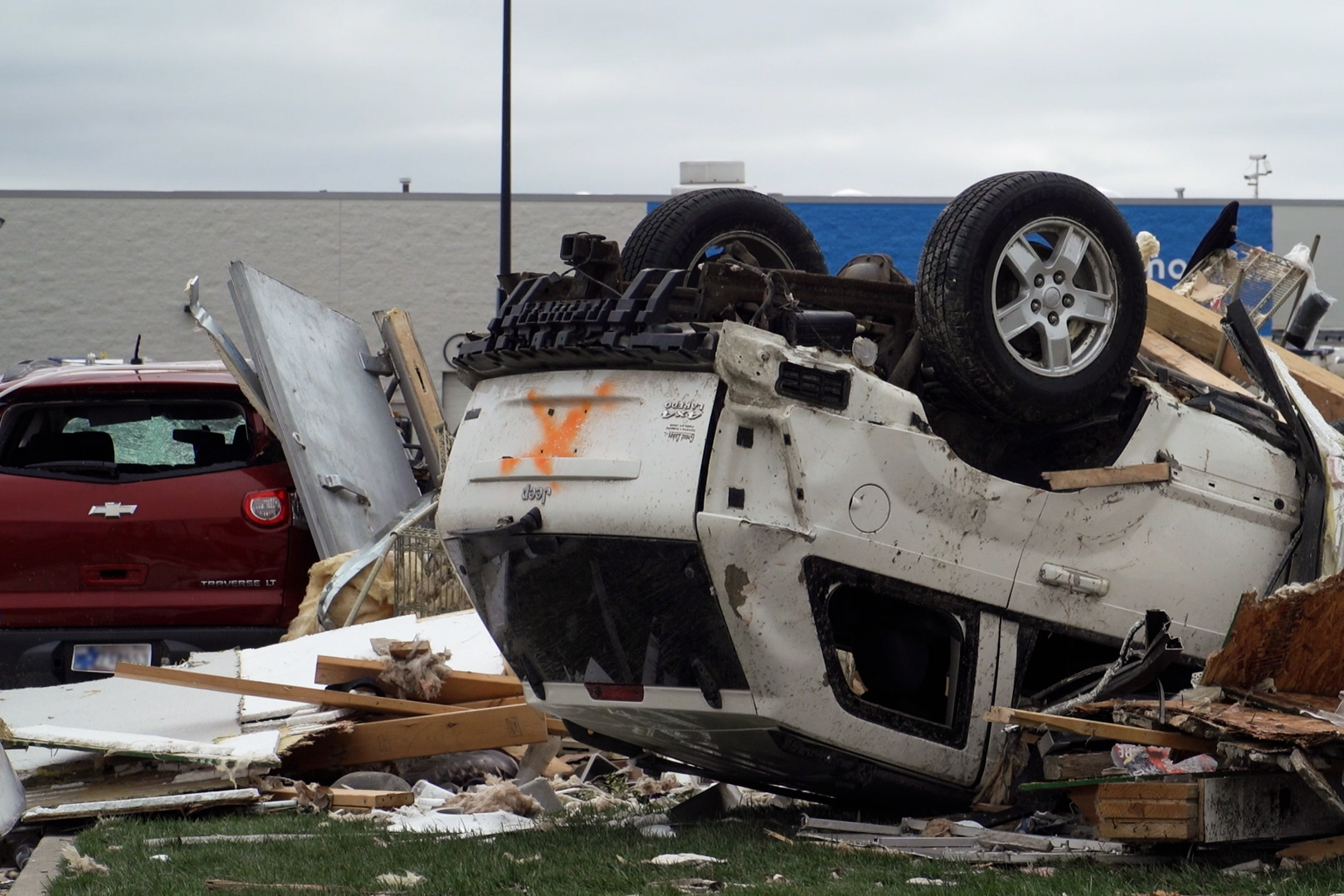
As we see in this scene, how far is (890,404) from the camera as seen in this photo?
16.6 feet

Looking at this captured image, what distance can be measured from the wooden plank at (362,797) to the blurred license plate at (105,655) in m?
2.19

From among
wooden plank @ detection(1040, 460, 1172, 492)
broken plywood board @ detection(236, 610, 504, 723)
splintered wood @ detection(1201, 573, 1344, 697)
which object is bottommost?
broken plywood board @ detection(236, 610, 504, 723)

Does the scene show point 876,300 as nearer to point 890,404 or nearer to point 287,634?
point 890,404

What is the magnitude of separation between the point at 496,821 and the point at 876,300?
8.34ft

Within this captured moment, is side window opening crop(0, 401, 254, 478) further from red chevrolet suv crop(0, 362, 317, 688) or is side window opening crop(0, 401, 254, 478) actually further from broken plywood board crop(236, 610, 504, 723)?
broken plywood board crop(236, 610, 504, 723)

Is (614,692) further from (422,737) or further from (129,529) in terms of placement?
(129,529)

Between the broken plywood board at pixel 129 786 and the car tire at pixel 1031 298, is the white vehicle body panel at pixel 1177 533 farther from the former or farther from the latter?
the broken plywood board at pixel 129 786

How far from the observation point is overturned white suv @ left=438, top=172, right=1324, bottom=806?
484 centimetres

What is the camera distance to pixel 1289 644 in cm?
493

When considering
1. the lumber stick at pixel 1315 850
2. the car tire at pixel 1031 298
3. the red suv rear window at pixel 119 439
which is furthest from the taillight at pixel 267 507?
the lumber stick at pixel 1315 850

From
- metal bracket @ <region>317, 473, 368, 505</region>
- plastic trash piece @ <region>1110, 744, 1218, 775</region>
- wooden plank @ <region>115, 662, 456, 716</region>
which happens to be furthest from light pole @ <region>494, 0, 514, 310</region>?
plastic trash piece @ <region>1110, 744, 1218, 775</region>

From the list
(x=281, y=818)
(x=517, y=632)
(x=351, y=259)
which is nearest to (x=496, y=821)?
(x=281, y=818)

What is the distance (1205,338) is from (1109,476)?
1910mm

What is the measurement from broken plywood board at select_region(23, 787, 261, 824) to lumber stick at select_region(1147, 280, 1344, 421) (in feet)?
14.6
